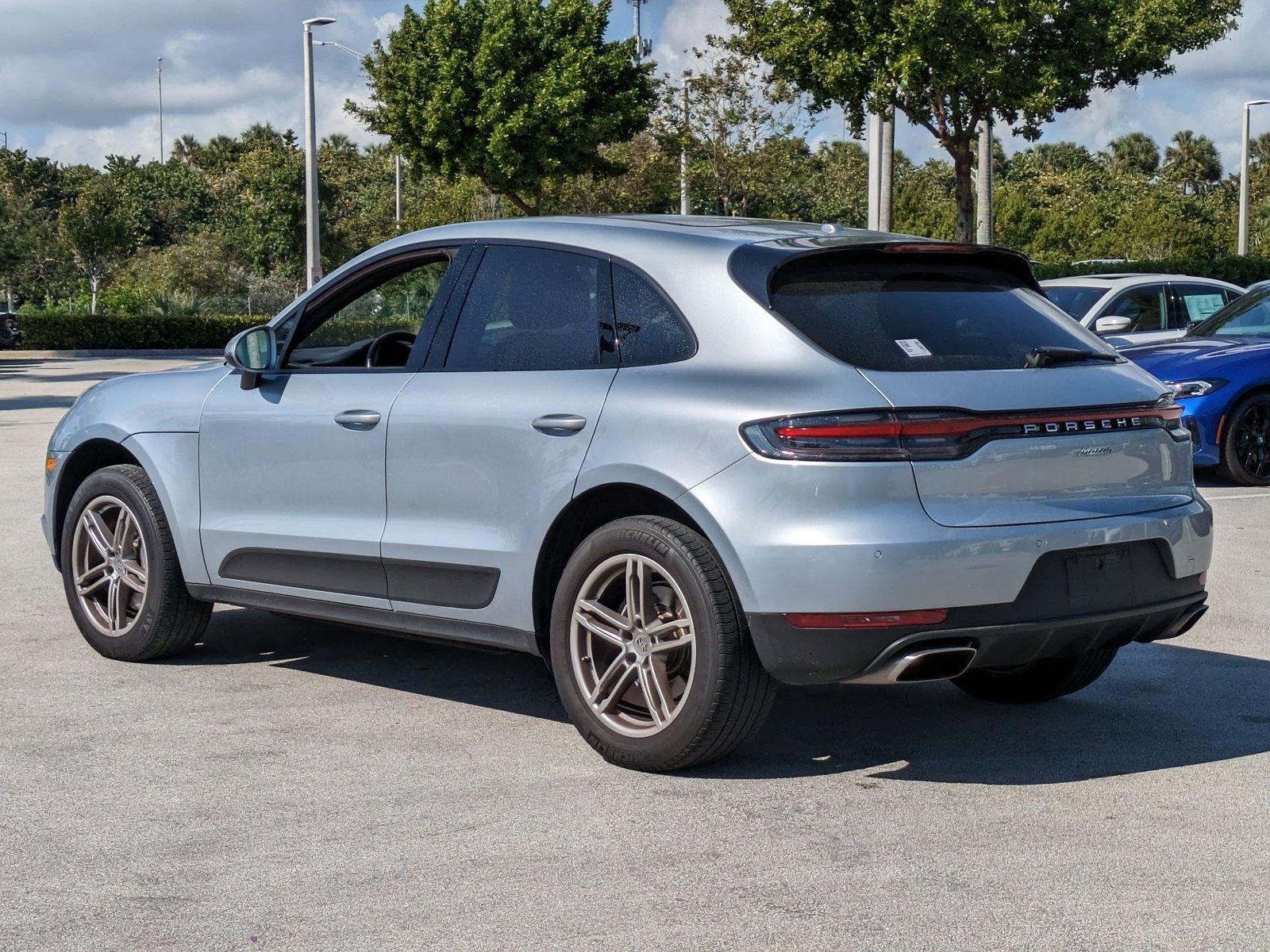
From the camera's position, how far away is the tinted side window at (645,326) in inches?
198

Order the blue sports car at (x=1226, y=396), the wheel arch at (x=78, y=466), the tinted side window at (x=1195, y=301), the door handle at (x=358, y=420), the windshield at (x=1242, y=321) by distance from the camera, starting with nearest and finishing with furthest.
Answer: the door handle at (x=358, y=420), the wheel arch at (x=78, y=466), the blue sports car at (x=1226, y=396), the windshield at (x=1242, y=321), the tinted side window at (x=1195, y=301)

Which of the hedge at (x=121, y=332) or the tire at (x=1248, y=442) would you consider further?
the hedge at (x=121, y=332)

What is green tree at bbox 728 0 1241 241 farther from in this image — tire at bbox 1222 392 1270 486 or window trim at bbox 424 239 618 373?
window trim at bbox 424 239 618 373

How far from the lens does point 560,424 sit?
5129 millimetres

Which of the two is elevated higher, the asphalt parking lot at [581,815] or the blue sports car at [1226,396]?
the blue sports car at [1226,396]

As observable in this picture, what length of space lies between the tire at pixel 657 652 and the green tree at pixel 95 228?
171 ft

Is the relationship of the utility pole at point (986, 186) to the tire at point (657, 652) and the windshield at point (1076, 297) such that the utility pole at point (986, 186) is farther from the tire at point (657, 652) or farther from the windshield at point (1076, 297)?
the tire at point (657, 652)

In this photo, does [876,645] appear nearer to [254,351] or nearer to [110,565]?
[254,351]

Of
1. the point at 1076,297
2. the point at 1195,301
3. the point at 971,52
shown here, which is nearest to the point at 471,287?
the point at 1076,297

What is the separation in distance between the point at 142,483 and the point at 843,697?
2.87 m

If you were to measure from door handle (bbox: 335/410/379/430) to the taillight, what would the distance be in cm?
161

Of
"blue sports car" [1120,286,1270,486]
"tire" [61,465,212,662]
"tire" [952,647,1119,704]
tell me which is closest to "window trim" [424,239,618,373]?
"tire" [61,465,212,662]

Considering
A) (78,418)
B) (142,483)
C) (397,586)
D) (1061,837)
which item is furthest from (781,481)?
(78,418)

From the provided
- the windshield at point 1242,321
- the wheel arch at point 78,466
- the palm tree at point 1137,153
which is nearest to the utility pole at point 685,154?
the windshield at point 1242,321
